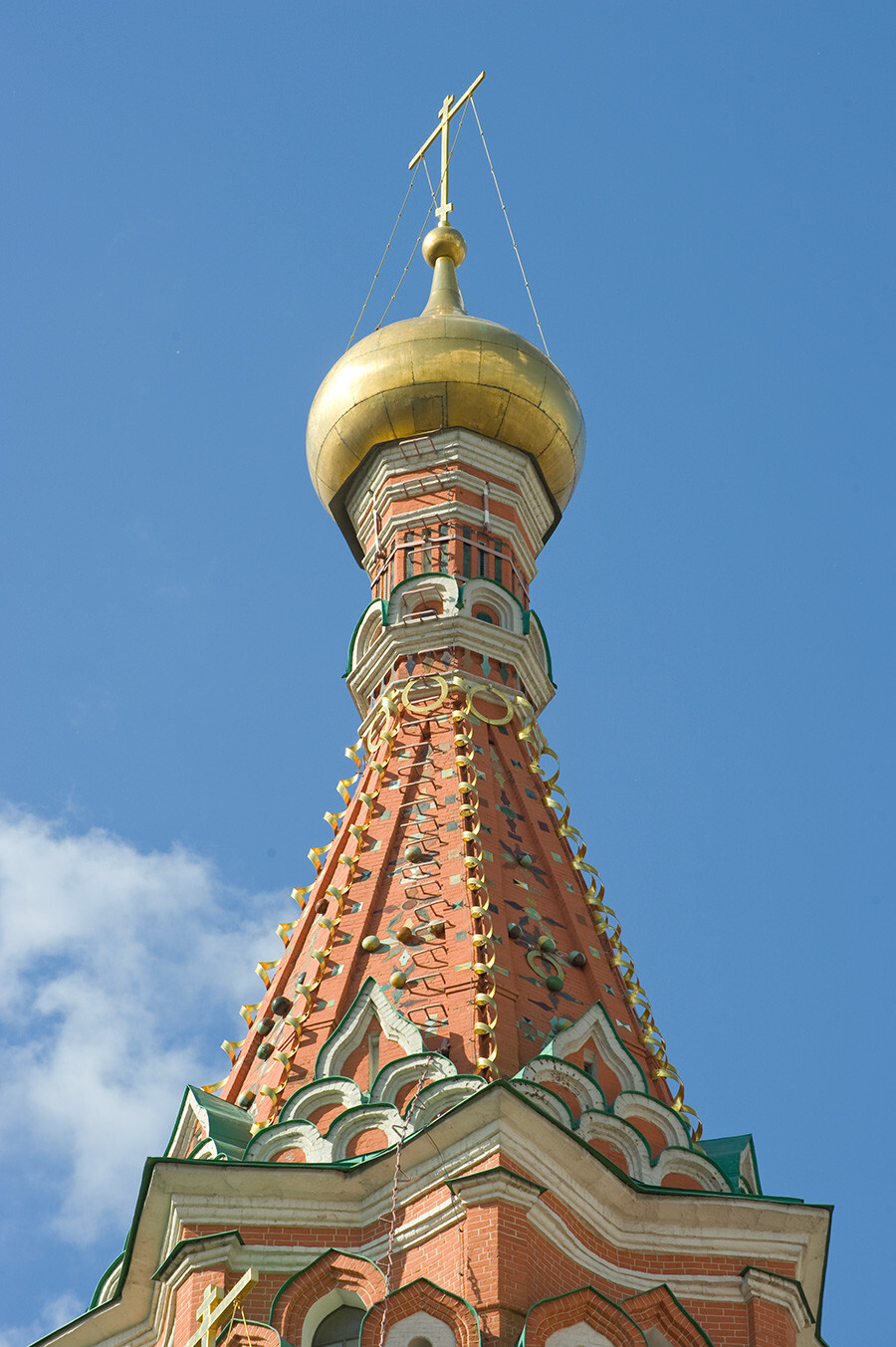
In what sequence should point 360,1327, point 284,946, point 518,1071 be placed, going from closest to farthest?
point 360,1327 → point 518,1071 → point 284,946

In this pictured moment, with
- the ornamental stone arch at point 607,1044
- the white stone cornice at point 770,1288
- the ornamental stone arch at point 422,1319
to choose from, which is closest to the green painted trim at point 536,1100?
the ornamental stone arch at point 607,1044

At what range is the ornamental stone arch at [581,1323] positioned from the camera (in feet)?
47.3

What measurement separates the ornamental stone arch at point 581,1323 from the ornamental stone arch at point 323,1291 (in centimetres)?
107

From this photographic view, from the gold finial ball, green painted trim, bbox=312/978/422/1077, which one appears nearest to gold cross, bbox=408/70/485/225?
the gold finial ball

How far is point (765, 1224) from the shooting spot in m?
15.8

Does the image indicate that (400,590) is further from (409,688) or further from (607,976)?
(607,976)

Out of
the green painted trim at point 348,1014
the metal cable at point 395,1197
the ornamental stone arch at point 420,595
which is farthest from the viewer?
the ornamental stone arch at point 420,595

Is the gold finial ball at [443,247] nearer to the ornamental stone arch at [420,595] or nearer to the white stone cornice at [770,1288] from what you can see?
the ornamental stone arch at [420,595]

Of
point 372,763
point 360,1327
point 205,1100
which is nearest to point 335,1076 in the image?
point 205,1100

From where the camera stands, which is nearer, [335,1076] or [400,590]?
[335,1076]

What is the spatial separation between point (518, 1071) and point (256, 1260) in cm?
208

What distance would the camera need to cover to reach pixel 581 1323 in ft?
48.1

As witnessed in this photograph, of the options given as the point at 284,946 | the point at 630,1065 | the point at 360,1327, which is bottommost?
the point at 360,1327

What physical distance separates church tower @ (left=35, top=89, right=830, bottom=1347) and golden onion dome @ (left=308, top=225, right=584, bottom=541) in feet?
4.84
